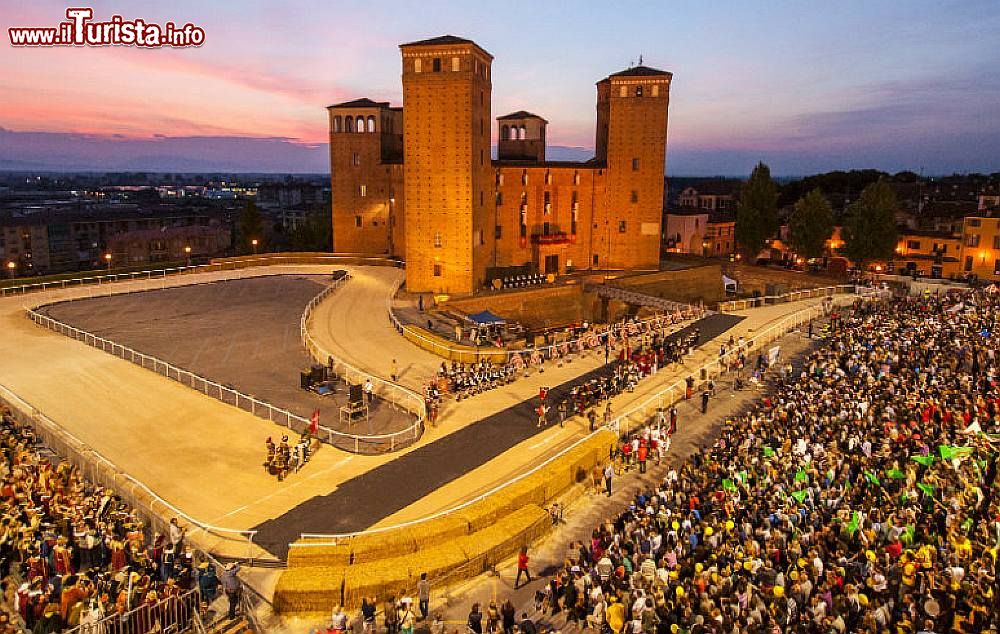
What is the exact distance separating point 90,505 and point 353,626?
7.58 m

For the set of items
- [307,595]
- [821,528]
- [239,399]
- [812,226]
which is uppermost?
[812,226]

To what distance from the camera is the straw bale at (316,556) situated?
50.1ft

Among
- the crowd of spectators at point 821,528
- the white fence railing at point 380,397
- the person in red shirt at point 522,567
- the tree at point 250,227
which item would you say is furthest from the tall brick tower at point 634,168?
the person in red shirt at point 522,567

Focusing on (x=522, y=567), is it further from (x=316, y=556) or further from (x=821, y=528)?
(x=821, y=528)

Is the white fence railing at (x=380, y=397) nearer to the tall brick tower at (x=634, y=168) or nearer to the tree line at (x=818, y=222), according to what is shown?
the tall brick tower at (x=634, y=168)

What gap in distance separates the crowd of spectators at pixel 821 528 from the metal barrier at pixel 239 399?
8340 millimetres

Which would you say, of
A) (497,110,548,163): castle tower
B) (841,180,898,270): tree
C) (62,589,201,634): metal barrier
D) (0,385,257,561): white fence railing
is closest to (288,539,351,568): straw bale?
(0,385,257,561): white fence railing

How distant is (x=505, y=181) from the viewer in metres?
53.7

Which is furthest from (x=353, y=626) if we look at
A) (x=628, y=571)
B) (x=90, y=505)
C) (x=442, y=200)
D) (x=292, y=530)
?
(x=442, y=200)

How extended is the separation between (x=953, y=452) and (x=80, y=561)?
21.8 metres

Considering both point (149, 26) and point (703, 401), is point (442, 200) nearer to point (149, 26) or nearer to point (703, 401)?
point (149, 26)

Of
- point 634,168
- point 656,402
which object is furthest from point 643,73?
point 656,402

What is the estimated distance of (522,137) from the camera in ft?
202

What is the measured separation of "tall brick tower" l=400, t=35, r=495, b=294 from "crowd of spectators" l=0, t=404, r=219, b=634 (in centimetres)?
3034
